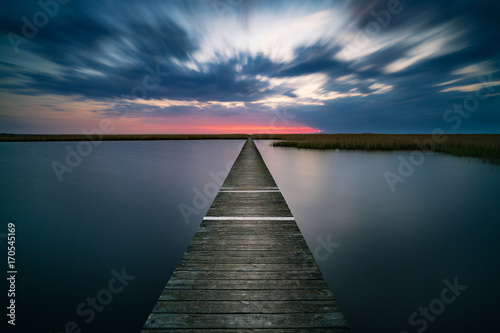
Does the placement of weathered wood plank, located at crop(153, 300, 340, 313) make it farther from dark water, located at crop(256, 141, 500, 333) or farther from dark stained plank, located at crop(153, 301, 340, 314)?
dark water, located at crop(256, 141, 500, 333)

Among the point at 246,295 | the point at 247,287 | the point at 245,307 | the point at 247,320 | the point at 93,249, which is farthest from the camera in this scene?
the point at 93,249

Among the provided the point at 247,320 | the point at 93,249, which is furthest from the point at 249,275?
the point at 93,249

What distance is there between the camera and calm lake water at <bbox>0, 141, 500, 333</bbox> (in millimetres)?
3531

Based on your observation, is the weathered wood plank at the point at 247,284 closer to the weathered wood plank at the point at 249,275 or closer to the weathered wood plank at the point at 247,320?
the weathered wood plank at the point at 249,275

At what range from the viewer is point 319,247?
18.2 feet

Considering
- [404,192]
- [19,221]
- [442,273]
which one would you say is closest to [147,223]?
[19,221]

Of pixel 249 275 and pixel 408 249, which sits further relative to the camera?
pixel 408 249

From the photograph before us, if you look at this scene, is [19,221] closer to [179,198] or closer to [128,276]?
[179,198]

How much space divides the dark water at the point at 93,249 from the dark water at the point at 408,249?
12.6 ft

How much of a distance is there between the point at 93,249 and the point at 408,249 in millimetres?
8292

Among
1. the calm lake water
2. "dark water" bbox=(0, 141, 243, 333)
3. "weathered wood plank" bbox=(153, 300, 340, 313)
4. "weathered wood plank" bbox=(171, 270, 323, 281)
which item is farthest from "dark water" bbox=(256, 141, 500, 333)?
"dark water" bbox=(0, 141, 243, 333)

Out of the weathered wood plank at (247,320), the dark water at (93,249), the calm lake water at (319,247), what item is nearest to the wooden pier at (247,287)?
the weathered wood plank at (247,320)

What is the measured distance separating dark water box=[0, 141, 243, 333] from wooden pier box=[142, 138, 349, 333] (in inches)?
61.3

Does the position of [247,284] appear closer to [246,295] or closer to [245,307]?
[246,295]
